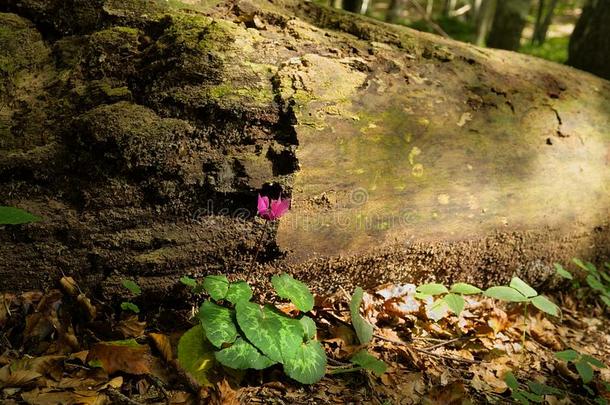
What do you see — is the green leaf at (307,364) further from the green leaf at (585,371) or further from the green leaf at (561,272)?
the green leaf at (561,272)

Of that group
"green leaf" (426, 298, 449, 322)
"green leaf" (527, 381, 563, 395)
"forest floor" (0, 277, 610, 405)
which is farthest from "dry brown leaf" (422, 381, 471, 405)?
"green leaf" (426, 298, 449, 322)

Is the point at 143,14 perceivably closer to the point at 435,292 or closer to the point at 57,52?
the point at 57,52

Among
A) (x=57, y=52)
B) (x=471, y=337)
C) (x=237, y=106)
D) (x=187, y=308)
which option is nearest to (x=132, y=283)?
(x=187, y=308)

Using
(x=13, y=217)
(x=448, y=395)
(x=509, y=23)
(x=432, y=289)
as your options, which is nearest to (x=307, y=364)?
(x=448, y=395)

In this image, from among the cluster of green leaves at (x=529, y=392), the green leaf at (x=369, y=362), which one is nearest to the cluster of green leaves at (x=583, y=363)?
the cluster of green leaves at (x=529, y=392)

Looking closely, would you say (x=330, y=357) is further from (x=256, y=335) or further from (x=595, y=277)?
(x=595, y=277)

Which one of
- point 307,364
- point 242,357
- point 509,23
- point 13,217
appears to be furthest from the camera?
point 509,23
